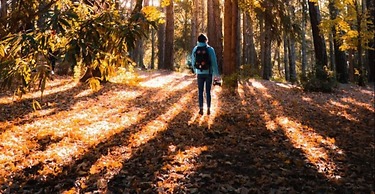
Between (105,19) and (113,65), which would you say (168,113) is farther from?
(105,19)

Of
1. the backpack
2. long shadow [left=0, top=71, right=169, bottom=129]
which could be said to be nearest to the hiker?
Result: the backpack

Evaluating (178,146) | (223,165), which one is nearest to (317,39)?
(178,146)

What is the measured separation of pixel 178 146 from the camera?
642 centimetres

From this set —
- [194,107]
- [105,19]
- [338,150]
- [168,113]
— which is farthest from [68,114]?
[338,150]

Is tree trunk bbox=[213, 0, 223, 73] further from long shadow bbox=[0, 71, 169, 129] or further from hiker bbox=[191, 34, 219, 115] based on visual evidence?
hiker bbox=[191, 34, 219, 115]

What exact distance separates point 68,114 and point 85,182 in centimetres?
362

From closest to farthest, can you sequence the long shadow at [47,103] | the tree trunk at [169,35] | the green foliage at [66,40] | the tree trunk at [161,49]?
the green foliage at [66,40], the long shadow at [47,103], the tree trunk at [169,35], the tree trunk at [161,49]

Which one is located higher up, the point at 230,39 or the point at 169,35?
the point at 169,35

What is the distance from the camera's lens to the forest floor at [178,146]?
5047mm

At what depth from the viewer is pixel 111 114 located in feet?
27.5

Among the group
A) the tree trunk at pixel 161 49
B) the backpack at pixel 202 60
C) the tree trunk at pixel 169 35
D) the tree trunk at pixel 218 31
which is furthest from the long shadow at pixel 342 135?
the tree trunk at pixel 161 49

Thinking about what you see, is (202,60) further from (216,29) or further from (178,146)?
(216,29)

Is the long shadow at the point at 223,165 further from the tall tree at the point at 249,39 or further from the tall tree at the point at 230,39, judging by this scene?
the tall tree at the point at 249,39

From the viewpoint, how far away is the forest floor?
199 inches
